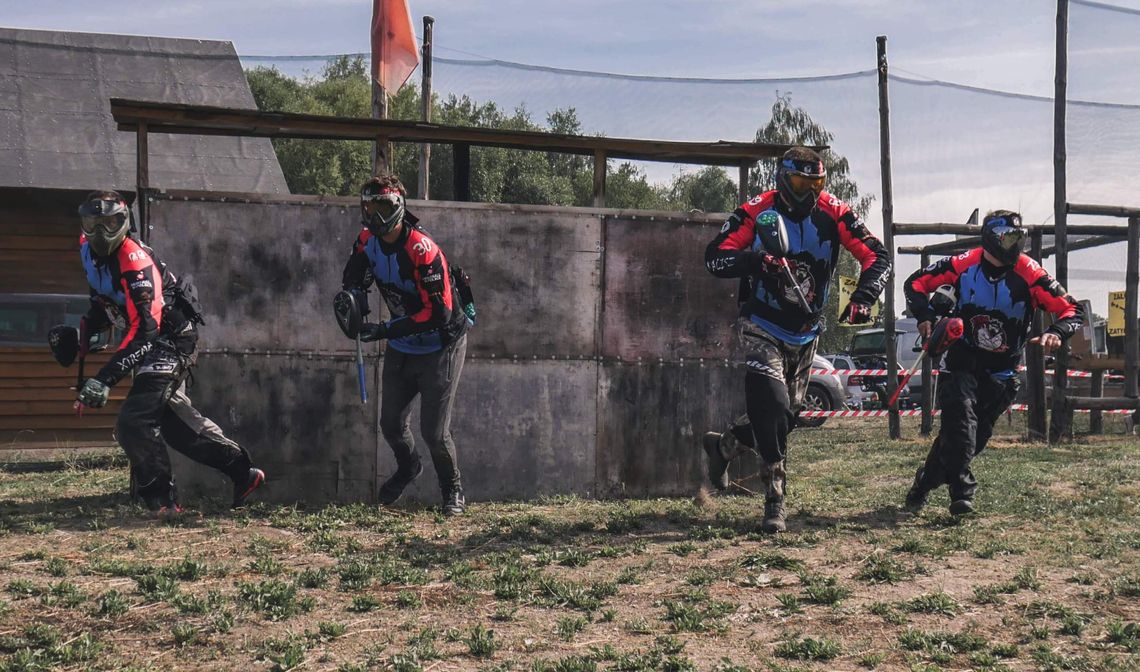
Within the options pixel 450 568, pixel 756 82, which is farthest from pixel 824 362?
pixel 450 568

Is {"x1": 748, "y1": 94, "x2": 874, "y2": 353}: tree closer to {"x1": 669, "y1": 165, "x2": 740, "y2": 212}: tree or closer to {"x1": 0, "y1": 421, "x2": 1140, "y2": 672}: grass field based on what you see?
{"x1": 0, "y1": 421, "x2": 1140, "y2": 672}: grass field

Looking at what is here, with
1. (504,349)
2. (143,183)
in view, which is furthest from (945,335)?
(143,183)

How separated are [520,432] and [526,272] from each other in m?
1.21

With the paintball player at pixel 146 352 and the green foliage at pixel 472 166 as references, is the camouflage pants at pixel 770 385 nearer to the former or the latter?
the paintball player at pixel 146 352

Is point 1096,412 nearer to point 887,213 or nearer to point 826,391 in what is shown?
point 887,213

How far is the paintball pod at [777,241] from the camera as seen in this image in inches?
303

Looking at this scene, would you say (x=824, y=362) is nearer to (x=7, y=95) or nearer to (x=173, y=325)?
(x=7, y=95)

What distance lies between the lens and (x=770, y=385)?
779 cm

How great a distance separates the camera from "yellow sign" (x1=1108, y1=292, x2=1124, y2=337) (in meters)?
17.2

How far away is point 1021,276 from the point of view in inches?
335

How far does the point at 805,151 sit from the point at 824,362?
13943mm

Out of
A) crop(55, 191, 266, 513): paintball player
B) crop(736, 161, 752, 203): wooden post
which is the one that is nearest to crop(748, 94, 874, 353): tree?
crop(736, 161, 752, 203): wooden post

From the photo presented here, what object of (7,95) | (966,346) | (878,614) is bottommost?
(878,614)

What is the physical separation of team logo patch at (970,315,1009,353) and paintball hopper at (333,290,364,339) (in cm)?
419
